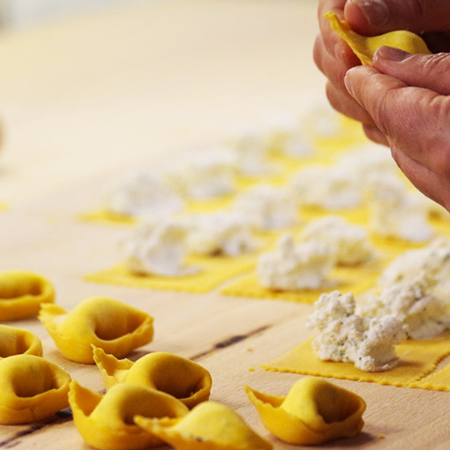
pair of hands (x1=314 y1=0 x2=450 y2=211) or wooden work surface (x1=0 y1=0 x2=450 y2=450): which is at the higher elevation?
pair of hands (x1=314 y1=0 x2=450 y2=211)

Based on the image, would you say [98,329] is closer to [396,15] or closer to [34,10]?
[396,15]

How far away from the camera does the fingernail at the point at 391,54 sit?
1148 mm

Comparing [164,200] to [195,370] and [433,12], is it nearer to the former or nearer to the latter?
[433,12]

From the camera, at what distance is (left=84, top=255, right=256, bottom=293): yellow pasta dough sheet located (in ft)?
5.44

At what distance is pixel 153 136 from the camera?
3371 millimetres

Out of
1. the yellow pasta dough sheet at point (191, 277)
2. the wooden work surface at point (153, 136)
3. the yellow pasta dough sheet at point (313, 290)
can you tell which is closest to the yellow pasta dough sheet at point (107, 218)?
the wooden work surface at point (153, 136)

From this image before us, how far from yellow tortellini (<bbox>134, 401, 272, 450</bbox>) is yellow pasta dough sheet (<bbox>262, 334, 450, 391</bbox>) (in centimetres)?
29

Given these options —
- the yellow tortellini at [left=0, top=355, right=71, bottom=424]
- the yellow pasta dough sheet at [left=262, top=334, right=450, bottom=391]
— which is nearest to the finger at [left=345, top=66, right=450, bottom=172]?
the yellow pasta dough sheet at [left=262, top=334, right=450, bottom=391]

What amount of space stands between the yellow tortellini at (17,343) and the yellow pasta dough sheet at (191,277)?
0.47 meters

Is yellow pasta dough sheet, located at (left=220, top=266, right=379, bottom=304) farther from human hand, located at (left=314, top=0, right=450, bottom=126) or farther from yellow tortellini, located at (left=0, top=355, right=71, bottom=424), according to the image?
yellow tortellini, located at (left=0, top=355, right=71, bottom=424)

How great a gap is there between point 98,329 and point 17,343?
0.39 feet

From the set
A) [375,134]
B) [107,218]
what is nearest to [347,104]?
[375,134]

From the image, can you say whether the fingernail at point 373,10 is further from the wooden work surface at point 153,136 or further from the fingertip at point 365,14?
the wooden work surface at point 153,136

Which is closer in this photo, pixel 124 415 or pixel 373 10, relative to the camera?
pixel 124 415
